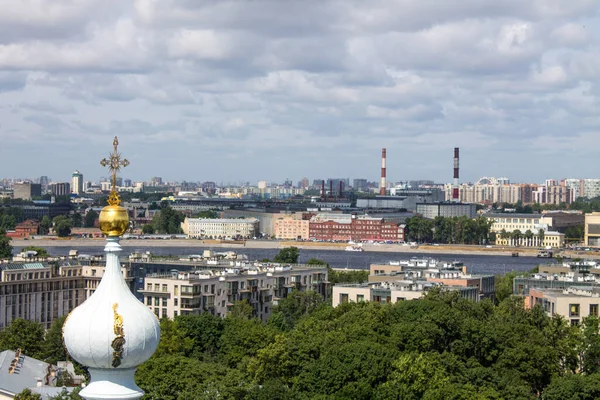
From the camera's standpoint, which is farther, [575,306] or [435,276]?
[435,276]

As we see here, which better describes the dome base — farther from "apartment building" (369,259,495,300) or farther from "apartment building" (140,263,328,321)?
"apartment building" (369,259,495,300)

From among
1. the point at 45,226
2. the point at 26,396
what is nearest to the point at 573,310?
the point at 26,396

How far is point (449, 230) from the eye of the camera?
113812 mm

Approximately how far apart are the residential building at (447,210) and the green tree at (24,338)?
10551 centimetres

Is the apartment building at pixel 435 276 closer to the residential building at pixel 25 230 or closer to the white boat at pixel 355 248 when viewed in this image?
the white boat at pixel 355 248

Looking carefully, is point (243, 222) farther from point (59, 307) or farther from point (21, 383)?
point (21, 383)

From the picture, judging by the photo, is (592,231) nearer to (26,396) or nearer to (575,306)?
(575,306)

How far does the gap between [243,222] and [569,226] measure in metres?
31.9

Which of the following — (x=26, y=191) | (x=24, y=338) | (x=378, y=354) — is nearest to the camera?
(x=378, y=354)

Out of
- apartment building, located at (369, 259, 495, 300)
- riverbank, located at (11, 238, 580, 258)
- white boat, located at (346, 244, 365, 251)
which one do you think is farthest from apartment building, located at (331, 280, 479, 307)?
white boat, located at (346, 244, 365, 251)

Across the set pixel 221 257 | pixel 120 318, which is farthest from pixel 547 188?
pixel 120 318

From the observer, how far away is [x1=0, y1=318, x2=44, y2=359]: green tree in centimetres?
2567

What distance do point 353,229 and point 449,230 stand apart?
31.8 feet

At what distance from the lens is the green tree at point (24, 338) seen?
25672mm
